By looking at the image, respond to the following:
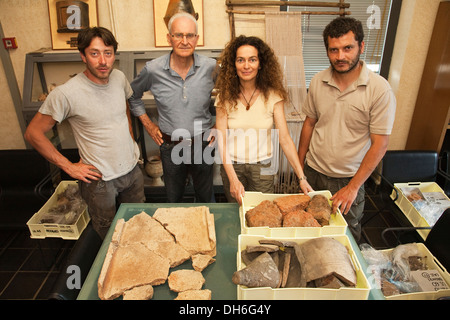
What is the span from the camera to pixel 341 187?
7.29 feet

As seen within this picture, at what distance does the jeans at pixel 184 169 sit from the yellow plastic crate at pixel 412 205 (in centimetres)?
168

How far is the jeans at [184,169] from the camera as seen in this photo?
2598 mm

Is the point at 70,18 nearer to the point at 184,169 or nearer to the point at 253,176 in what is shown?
the point at 184,169

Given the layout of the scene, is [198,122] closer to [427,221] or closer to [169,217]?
[169,217]

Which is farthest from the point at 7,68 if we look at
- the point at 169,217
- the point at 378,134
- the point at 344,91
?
the point at 378,134

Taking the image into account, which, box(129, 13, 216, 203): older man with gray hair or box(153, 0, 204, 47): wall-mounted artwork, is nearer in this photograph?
box(129, 13, 216, 203): older man with gray hair

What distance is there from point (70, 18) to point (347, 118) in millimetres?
3101

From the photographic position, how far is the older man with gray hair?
2.25 metres

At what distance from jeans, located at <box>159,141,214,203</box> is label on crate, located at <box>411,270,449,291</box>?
5.53 feet

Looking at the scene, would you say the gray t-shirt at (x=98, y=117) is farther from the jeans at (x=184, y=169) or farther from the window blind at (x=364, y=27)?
the window blind at (x=364, y=27)

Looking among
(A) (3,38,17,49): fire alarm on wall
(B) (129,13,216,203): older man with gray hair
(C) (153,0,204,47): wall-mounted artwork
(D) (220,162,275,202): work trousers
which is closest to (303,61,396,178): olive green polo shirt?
(D) (220,162,275,202): work trousers

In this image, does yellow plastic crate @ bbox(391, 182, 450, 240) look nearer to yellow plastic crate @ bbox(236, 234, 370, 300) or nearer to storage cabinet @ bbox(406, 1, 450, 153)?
storage cabinet @ bbox(406, 1, 450, 153)

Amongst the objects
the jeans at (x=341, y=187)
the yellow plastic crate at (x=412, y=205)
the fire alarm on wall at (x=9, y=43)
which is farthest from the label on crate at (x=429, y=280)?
the fire alarm on wall at (x=9, y=43)

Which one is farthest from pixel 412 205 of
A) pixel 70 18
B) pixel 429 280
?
pixel 70 18
